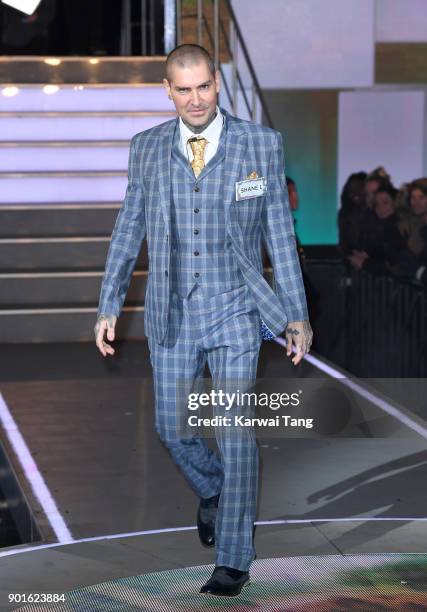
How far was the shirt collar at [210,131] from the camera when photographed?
3588 mm

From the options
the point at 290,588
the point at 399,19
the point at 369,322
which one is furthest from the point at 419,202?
the point at 290,588

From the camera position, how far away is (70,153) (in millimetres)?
9617

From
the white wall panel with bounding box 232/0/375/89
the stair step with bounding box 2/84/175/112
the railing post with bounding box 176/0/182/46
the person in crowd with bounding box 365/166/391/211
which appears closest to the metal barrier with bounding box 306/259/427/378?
the person in crowd with bounding box 365/166/391/211

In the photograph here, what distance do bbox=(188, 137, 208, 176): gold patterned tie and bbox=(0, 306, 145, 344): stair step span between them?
15.6ft

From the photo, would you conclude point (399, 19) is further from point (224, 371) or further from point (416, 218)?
point (224, 371)

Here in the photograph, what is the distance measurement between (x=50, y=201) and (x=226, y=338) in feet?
20.0

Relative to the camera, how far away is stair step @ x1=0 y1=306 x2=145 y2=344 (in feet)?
27.2

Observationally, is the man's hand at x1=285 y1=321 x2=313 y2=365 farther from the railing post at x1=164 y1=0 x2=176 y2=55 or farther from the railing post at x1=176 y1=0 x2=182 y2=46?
the railing post at x1=164 y1=0 x2=176 y2=55

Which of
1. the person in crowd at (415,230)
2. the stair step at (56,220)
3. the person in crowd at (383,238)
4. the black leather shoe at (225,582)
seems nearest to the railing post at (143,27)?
the person in crowd at (383,238)

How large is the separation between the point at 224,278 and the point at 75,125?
21.0 feet

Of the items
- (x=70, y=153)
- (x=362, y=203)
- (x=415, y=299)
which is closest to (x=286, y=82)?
(x=362, y=203)

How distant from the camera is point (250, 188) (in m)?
3.55

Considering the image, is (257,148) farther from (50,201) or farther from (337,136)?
(337,136)

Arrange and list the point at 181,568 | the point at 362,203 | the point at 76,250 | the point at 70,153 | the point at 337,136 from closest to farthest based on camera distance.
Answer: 1. the point at 181,568
2. the point at 76,250
3. the point at 70,153
4. the point at 362,203
5. the point at 337,136
